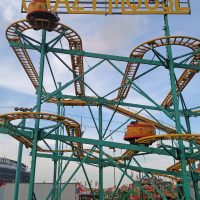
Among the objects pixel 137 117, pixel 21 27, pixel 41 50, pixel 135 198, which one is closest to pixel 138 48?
pixel 41 50

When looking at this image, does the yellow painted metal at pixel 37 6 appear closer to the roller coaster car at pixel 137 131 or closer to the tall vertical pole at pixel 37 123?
the tall vertical pole at pixel 37 123

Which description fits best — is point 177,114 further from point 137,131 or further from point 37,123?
point 37,123

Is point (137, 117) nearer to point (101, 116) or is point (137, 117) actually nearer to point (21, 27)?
point (101, 116)

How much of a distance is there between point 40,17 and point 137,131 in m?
10.6

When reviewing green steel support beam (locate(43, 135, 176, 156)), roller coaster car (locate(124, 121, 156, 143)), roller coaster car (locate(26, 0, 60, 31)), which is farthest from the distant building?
roller coaster car (locate(26, 0, 60, 31))

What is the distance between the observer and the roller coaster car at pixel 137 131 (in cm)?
2105

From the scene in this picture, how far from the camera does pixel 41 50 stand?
55.5ft

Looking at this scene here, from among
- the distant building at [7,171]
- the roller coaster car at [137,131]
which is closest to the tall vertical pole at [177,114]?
the roller coaster car at [137,131]

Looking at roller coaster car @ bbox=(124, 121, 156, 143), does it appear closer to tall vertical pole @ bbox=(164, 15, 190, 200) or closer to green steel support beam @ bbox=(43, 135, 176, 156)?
green steel support beam @ bbox=(43, 135, 176, 156)

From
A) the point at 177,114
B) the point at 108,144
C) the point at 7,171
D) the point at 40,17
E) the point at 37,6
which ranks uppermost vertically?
the point at 37,6

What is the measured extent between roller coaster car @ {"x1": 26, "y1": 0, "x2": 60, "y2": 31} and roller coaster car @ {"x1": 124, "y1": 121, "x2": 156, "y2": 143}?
947 centimetres

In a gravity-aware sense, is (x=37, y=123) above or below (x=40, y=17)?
below

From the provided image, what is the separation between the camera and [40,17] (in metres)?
16.3

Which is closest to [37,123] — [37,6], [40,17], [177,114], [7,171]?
[40,17]
